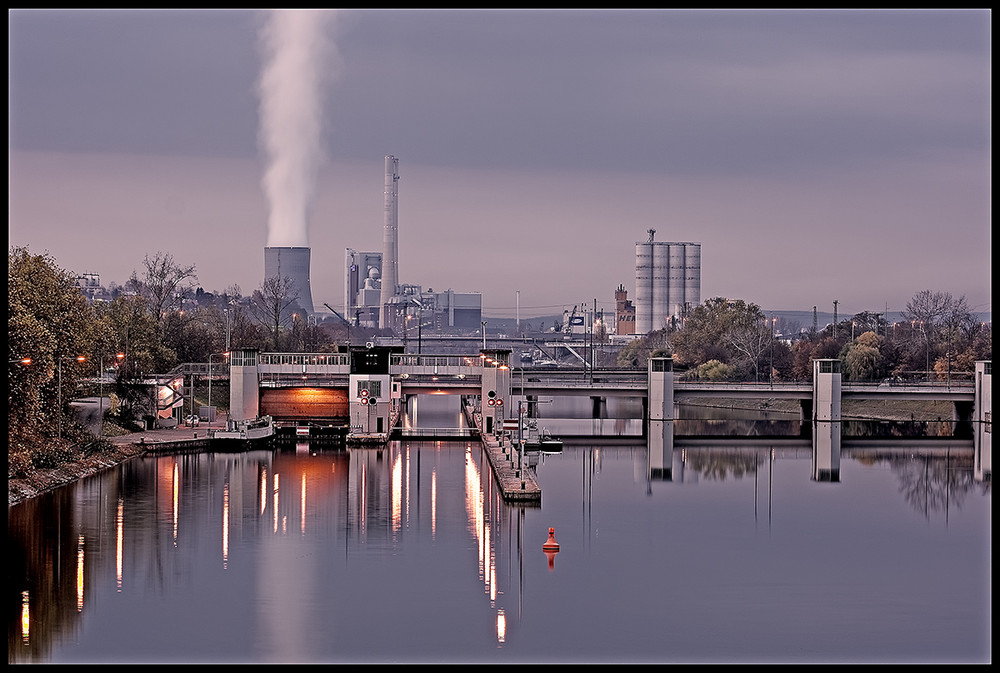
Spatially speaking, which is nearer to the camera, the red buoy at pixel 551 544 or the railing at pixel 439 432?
the red buoy at pixel 551 544

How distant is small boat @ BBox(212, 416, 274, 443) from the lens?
81.4 meters

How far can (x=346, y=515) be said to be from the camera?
55.8 meters

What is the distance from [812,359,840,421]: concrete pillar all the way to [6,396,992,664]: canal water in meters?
30.8

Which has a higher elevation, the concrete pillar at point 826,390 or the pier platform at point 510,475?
the concrete pillar at point 826,390

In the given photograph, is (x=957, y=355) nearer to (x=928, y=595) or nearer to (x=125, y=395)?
(x=125, y=395)

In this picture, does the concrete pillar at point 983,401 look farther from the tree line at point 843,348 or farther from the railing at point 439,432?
the railing at point 439,432

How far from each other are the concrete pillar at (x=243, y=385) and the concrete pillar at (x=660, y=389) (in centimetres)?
3293

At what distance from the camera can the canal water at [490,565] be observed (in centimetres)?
3566

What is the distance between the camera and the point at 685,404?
484 feet

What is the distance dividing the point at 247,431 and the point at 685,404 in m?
74.1

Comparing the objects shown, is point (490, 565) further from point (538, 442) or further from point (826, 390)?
point (826, 390)

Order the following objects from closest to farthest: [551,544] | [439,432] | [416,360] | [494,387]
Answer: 1. [551,544]
2. [416,360]
3. [494,387]
4. [439,432]

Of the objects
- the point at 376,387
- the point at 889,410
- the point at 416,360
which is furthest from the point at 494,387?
the point at 889,410

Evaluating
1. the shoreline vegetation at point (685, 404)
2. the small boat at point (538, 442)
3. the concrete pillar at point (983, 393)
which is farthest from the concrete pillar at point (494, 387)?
the concrete pillar at point (983, 393)
